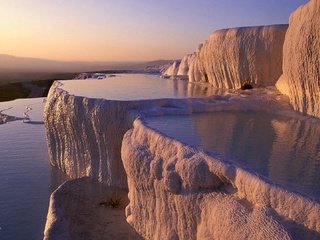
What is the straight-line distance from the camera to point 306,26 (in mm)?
8172

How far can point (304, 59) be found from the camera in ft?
26.8

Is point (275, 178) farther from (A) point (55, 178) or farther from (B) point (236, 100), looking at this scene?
(A) point (55, 178)

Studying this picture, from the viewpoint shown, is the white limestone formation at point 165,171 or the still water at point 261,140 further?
the still water at point 261,140

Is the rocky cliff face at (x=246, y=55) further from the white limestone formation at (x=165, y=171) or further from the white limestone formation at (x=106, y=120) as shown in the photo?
the white limestone formation at (x=106, y=120)

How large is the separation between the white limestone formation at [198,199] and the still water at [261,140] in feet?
0.76

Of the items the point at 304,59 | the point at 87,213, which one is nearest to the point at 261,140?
the point at 304,59

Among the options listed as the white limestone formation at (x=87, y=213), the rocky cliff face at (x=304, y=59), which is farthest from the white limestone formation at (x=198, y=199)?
the rocky cliff face at (x=304, y=59)

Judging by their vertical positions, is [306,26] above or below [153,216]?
above

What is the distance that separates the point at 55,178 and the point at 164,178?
19.2ft

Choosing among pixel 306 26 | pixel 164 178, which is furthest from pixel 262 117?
pixel 164 178

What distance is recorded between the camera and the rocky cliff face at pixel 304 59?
7.84 metres

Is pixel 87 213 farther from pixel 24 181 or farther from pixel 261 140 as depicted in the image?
pixel 261 140

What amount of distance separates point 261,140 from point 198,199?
177 centimetres

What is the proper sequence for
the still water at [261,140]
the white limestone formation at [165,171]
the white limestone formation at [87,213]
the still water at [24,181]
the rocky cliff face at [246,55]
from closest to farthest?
the white limestone formation at [165,171], the still water at [261,140], the white limestone formation at [87,213], the still water at [24,181], the rocky cliff face at [246,55]
